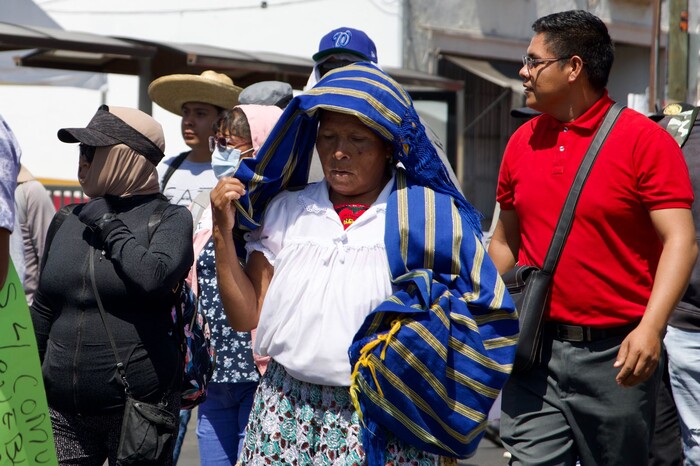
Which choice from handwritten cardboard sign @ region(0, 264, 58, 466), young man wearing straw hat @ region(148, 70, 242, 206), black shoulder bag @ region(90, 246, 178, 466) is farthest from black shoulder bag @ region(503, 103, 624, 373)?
young man wearing straw hat @ region(148, 70, 242, 206)

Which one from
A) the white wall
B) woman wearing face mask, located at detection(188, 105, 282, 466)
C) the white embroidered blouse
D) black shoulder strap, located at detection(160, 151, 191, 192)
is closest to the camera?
the white embroidered blouse

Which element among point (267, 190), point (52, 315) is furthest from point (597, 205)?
point (52, 315)

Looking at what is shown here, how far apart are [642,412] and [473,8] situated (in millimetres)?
15029

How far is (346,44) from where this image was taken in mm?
4980

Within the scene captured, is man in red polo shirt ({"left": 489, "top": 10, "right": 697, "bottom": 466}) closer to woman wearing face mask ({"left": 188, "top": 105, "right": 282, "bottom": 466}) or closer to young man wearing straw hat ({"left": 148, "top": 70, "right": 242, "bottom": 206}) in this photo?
woman wearing face mask ({"left": 188, "top": 105, "right": 282, "bottom": 466})

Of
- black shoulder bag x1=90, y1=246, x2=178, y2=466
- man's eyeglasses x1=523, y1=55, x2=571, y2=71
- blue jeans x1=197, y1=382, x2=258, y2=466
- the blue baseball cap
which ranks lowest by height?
blue jeans x1=197, y1=382, x2=258, y2=466

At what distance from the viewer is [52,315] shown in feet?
13.6

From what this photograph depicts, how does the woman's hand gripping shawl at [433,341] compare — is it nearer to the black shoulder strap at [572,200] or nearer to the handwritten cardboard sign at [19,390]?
the black shoulder strap at [572,200]

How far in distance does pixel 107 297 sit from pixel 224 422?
1155mm

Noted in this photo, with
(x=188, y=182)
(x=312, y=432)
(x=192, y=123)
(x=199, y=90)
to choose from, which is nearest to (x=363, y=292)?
(x=312, y=432)

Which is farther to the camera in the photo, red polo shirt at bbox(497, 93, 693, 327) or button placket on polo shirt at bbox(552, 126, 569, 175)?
button placket on polo shirt at bbox(552, 126, 569, 175)

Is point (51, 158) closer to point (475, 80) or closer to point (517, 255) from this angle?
point (475, 80)

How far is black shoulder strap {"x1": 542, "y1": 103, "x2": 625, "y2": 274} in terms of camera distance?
388cm

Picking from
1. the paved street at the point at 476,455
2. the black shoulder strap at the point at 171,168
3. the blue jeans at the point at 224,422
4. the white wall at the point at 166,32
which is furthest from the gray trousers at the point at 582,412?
the white wall at the point at 166,32
